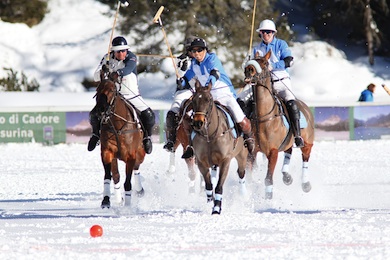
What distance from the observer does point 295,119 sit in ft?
47.7

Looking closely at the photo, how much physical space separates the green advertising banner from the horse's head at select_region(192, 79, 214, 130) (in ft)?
44.9

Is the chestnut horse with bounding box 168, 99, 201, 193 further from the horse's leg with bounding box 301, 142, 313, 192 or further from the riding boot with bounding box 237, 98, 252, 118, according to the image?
the horse's leg with bounding box 301, 142, 313, 192

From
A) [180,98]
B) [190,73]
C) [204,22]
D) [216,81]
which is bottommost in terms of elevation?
[180,98]

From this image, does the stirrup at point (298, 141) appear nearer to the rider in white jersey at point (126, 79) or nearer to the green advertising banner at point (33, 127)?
the rider in white jersey at point (126, 79)

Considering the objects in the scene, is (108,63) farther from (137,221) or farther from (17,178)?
(17,178)

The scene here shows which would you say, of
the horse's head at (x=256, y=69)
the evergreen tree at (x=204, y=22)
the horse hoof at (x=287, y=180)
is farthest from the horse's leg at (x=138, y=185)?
the evergreen tree at (x=204, y=22)

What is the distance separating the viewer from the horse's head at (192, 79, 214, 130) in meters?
11.3

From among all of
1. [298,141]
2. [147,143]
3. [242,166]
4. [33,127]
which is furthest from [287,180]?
[33,127]

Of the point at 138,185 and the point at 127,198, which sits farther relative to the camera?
the point at 138,185

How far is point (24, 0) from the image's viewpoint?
133 feet

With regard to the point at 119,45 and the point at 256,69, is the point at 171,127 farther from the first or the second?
the point at 119,45

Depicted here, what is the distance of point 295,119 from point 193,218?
3697mm

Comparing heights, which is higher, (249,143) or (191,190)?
(249,143)

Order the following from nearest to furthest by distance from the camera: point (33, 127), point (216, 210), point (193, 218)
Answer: point (193, 218) < point (216, 210) < point (33, 127)
